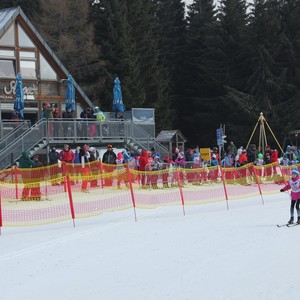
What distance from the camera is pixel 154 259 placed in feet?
32.2

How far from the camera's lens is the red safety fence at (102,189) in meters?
15.2

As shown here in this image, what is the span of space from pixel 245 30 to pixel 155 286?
4622 centimetres

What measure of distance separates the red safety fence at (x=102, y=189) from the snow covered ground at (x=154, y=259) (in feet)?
3.50

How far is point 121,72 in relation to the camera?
47656mm

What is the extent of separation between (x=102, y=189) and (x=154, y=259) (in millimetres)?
7916

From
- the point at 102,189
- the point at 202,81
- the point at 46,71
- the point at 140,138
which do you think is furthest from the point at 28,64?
the point at 202,81

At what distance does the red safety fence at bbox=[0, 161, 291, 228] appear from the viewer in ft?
50.0

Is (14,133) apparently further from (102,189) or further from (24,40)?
(24,40)

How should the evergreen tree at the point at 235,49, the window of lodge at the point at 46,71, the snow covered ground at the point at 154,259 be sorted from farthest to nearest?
the evergreen tree at the point at 235,49 → the window of lodge at the point at 46,71 → the snow covered ground at the point at 154,259

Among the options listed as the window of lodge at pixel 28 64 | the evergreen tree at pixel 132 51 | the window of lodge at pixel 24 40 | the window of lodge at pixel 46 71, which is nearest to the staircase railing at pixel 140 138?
the window of lodge at pixel 46 71

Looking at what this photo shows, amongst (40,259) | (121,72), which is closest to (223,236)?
(40,259)

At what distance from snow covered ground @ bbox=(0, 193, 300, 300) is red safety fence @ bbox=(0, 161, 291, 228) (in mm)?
1066

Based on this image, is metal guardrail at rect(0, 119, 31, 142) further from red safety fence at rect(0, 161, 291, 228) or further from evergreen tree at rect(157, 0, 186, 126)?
evergreen tree at rect(157, 0, 186, 126)

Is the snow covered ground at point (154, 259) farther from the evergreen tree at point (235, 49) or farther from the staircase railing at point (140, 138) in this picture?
the evergreen tree at point (235, 49)
